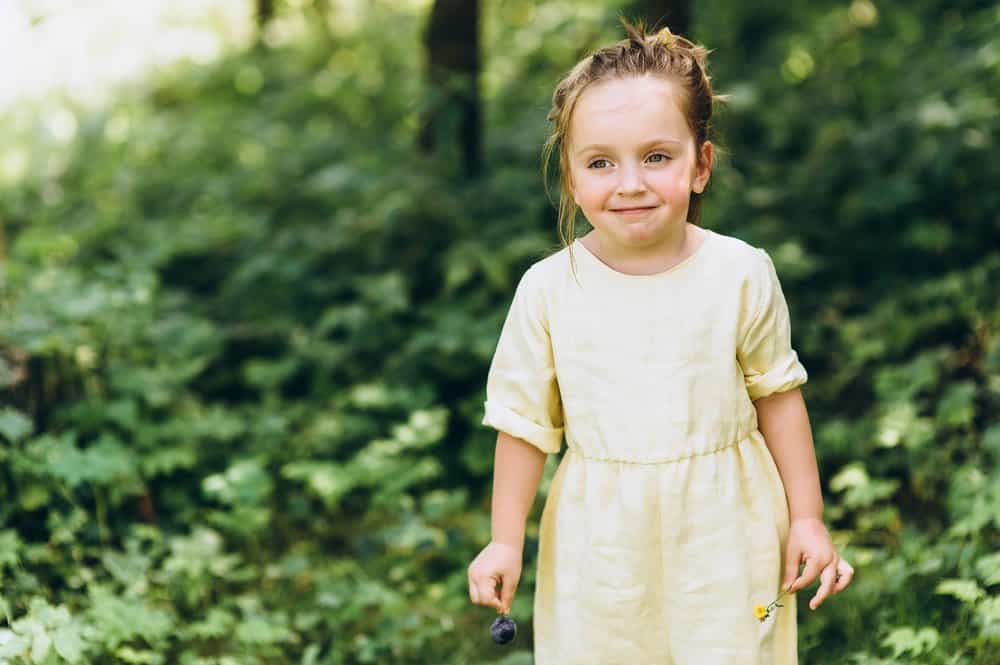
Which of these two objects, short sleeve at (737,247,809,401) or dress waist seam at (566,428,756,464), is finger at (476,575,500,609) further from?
short sleeve at (737,247,809,401)

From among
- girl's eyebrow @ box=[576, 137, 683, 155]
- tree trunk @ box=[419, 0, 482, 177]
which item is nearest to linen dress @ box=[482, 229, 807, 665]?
girl's eyebrow @ box=[576, 137, 683, 155]

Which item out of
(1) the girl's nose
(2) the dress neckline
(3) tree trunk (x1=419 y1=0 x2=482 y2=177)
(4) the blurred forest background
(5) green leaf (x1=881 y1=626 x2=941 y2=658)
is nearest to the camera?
(1) the girl's nose

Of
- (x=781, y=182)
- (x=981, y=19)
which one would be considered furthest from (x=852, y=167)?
(x=981, y=19)

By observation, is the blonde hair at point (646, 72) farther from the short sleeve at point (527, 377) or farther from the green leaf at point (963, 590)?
the green leaf at point (963, 590)

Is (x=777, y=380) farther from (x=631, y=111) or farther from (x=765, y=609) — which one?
(x=631, y=111)

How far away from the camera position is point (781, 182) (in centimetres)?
560

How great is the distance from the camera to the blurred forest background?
3195 mm

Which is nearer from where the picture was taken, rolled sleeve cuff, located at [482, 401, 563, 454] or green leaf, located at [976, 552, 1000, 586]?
rolled sleeve cuff, located at [482, 401, 563, 454]

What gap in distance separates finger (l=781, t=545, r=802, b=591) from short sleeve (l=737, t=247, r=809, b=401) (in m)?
0.32

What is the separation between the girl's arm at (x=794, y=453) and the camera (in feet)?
6.93

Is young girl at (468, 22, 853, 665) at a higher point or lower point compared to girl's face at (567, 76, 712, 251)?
lower

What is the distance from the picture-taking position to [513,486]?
→ 7.19 ft

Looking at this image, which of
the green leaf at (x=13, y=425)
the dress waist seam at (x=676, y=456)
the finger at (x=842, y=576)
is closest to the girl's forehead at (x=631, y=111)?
the dress waist seam at (x=676, y=456)

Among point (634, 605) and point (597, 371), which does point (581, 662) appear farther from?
point (597, 371)
